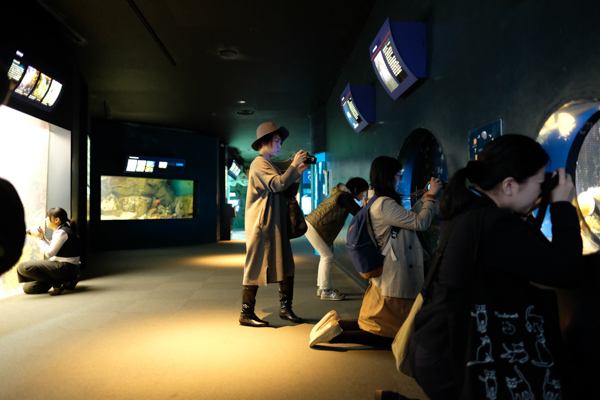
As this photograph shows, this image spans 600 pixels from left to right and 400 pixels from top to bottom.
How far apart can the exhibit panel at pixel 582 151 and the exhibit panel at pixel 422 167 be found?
4.58 feet

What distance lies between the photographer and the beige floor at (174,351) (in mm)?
2186

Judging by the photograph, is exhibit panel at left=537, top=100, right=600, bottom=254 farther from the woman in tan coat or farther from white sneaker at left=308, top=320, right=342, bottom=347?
the woman in tan coat

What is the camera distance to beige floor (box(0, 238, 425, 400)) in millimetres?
2186

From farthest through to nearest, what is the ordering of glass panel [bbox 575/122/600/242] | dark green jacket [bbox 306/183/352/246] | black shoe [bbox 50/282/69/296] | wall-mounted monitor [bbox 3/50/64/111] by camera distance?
black shoe [bbox 50/282/69/296], dark green jacket [bbox 306/183/352/246], wall-mounted monitor [bbox 3/50/64/111], glass panel [bbox 575/122/600/242]

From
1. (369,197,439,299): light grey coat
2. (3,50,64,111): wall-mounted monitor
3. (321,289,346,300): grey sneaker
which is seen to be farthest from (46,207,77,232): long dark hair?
(369,197,439,299): light grey coat

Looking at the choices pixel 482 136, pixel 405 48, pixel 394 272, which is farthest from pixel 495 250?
pixel 405 48

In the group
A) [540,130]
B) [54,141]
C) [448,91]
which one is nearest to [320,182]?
[54,141]

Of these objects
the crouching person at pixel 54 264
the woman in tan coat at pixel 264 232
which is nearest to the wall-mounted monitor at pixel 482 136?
the woman in tan coat at pixel 264 232

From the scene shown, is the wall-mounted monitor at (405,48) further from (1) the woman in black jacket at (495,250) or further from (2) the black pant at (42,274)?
(2) the black pant at (42,274)

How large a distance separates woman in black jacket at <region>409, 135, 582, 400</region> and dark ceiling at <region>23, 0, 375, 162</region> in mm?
3866

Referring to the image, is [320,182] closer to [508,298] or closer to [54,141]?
[54,141]

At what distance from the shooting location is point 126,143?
34.3 ft

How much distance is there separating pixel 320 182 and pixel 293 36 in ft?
14.1

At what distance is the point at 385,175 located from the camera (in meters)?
2.55
